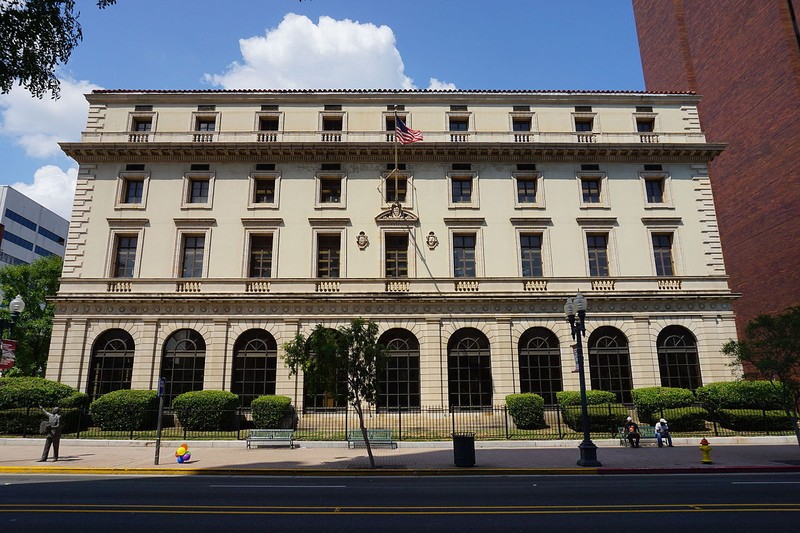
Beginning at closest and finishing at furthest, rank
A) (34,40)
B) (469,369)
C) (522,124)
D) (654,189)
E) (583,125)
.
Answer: (34,40)
(469,369)
(654,189)
(522,124)
(583,125)

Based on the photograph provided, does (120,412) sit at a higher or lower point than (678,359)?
lower

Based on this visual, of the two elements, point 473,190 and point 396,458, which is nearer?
point 396,458

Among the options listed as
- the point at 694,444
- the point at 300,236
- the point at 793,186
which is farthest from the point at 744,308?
the point at 300,236

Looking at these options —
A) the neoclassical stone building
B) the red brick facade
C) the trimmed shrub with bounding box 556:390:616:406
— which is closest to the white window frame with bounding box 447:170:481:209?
the neoclassical stone building

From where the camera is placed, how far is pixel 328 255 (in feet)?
98.8

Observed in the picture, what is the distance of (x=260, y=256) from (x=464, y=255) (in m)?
12.5

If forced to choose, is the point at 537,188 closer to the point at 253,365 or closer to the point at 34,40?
the point at 253,365

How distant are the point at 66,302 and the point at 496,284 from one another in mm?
25014

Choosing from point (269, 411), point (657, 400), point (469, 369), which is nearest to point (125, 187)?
point (269, 411)

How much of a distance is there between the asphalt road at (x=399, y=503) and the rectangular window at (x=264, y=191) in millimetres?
19153

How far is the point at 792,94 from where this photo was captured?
108 ft

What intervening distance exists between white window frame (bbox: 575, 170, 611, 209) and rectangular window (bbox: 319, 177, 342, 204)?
49.7ft

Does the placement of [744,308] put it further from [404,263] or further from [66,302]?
[66,302]

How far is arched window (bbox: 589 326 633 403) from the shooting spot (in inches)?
1115
